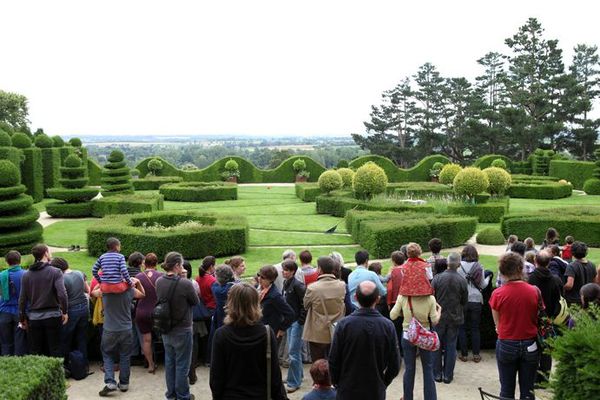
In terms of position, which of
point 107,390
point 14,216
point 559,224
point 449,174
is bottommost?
point 107,390

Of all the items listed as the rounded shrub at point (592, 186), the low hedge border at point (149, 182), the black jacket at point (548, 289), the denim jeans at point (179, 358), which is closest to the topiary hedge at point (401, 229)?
the black jacket at point (548, 289)

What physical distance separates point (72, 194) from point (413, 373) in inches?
846

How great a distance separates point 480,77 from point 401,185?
106 ft

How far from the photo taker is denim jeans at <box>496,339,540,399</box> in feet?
18.9

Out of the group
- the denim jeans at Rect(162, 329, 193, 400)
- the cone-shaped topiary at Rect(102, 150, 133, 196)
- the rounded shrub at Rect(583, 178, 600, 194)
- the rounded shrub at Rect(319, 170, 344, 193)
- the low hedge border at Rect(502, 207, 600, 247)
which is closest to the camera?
the denim jeans at Rect(162, 329, 193, 400)

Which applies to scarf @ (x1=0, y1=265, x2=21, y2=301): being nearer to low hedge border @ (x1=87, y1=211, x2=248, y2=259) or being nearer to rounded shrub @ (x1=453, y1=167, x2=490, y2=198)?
low hedge border @ (x1=87, y1=211, x2=248, y2=259)

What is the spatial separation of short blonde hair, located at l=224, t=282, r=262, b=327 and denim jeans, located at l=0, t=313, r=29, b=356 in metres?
4.29

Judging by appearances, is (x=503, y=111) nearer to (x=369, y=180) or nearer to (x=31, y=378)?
(x=369, y=180)

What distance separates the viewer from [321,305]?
630 centimetres

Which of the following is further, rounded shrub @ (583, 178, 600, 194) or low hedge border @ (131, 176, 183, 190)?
low hedge border @ (131, 176, 183, 190)

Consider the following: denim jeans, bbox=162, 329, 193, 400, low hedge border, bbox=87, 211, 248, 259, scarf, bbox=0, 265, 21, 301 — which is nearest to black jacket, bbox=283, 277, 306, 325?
denim jeans, bbox=162, 329, 193, 400

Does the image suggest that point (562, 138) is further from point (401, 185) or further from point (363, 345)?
point (363, 345)

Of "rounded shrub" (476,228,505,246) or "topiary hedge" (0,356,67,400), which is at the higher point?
"topiary hedge" (0,356,67,400)

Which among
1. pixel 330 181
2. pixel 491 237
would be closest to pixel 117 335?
pixel 491 237
